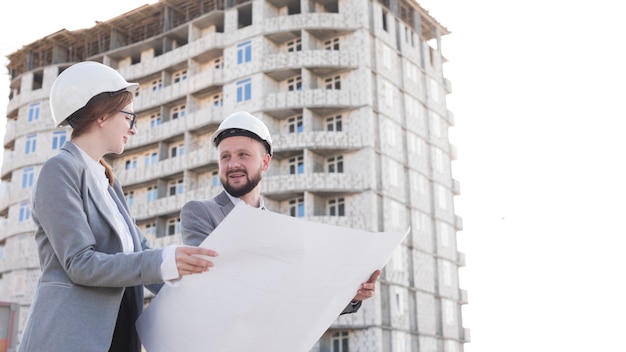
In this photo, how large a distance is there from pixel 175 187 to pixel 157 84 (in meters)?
7.60

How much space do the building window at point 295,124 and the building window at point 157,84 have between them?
11.0 m

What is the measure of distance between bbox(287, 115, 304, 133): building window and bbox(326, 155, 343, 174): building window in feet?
7.97

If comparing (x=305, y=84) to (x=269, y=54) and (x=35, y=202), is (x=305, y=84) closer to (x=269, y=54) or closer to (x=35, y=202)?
(x=269, y=54)

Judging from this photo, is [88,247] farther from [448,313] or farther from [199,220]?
[448,313]

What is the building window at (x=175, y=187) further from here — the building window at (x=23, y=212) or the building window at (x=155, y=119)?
the building window at (x=23, y=212)

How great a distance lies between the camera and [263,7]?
40906 millimetres

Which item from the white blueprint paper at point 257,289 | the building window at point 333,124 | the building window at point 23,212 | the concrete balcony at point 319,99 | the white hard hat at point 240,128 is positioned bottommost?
the white blueprint paper at point 257,289

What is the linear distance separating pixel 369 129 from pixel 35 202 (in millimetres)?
35214

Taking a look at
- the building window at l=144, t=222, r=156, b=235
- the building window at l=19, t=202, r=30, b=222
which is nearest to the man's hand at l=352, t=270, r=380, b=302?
the building window at l=144, t=222, r=156, b=235

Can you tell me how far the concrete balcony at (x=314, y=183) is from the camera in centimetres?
3653

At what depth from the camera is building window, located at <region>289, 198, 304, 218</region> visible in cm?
3741

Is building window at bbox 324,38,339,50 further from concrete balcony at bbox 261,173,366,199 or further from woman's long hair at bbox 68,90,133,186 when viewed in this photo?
woman's long hair at bbox 68,90,133,186

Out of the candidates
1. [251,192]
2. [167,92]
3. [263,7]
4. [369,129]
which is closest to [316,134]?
[369,129]

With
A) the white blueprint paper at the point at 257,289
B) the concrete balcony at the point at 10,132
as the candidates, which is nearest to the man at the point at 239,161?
the white blueprint paper at the point at 257,289
